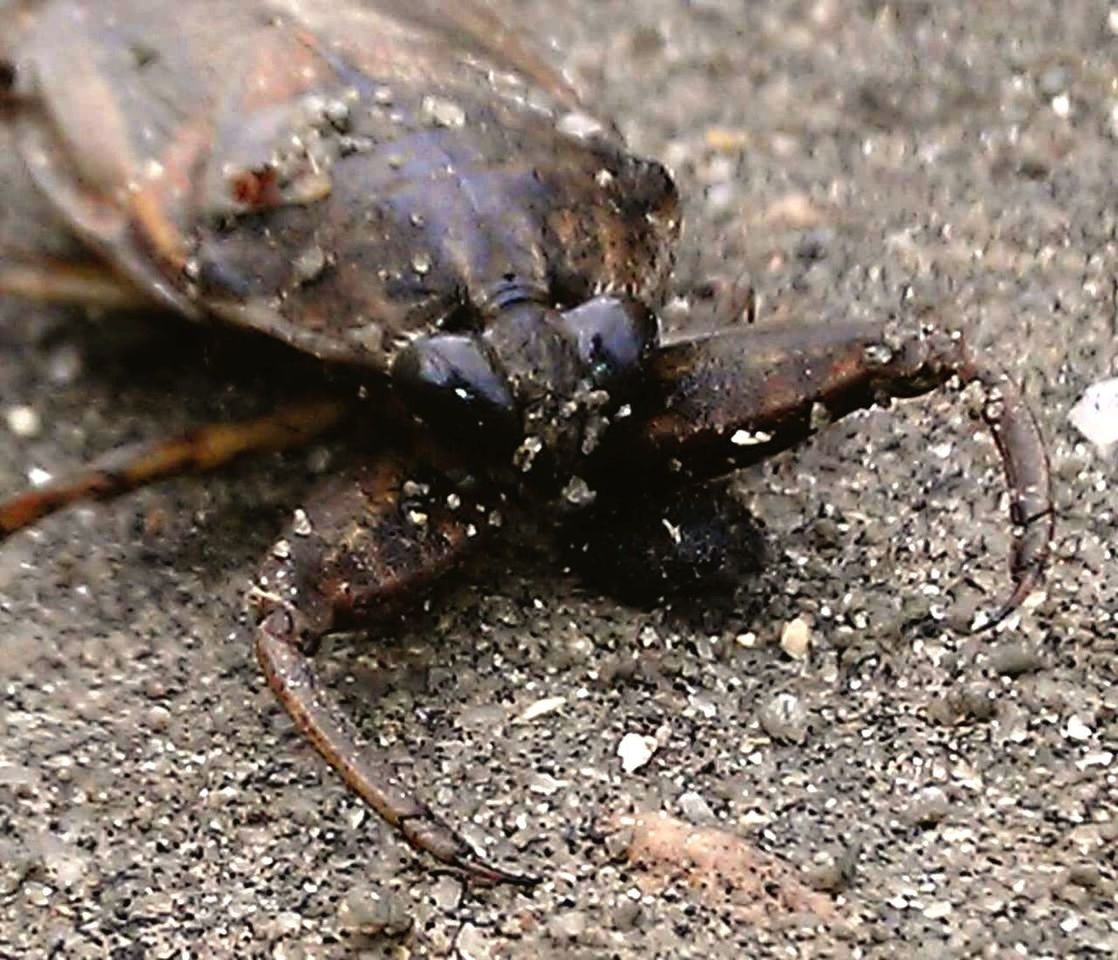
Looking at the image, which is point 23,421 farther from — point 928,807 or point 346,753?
point 928,807

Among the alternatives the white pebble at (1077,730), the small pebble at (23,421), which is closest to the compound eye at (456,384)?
the white pebble at (1077,730)

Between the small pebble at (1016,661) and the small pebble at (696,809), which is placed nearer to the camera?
the small pebble at (696,809)

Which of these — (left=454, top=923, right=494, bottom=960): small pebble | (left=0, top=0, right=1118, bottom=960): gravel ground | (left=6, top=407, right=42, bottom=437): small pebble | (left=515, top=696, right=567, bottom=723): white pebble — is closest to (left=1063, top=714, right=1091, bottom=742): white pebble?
(left=0, top=0, right=1118, bottom=960): gravel ground

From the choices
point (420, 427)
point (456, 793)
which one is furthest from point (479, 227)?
point (456, 793)

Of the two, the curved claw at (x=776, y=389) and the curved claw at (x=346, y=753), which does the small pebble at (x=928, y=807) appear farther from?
the curved claw at (x=346, y=753)

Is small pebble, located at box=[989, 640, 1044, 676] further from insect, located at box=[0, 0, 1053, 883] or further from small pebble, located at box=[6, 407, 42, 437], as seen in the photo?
small pebble, located at box=[6, 407, 42, 437]

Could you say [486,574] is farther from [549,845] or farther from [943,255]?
[943,255]
